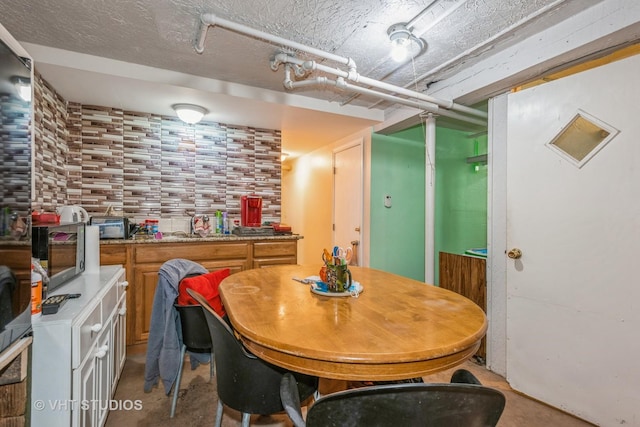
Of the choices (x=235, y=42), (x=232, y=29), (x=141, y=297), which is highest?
(x=235, y=42)

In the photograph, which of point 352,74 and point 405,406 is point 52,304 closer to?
point 405,406

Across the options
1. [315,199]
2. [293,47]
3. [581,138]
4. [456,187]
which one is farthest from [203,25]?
[315,199]

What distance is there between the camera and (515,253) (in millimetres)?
2111

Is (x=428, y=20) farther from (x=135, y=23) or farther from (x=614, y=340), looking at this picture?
(x=614, y=340)

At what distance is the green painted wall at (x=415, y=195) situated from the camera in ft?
11.8

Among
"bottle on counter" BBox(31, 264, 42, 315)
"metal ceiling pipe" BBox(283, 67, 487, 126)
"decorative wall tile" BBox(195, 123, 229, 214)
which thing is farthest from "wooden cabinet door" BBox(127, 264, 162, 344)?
"metal ceiling pipe" BBox(283, 67, 487, 126)

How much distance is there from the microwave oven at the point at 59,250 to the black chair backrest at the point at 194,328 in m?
0.57

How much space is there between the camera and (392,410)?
0.70 meters

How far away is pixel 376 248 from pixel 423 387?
9.70 ft

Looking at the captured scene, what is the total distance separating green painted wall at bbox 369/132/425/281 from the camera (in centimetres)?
362

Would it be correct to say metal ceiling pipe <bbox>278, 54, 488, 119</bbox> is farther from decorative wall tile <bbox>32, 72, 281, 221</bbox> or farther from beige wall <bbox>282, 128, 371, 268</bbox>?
decorative wall tile <bbox>32, 72, 281, 221</bbox>

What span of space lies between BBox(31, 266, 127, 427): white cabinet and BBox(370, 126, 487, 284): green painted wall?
8.81 feet

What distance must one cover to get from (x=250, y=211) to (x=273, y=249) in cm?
55

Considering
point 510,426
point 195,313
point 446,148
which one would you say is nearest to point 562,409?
point 510,426
